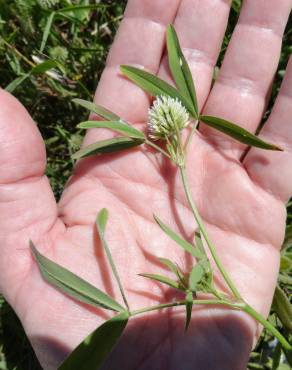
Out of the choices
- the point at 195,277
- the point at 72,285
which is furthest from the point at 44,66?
the point at 195,277

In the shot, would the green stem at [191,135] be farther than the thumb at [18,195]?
Yes

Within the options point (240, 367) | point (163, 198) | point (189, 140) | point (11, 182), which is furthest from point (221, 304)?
point (11, 182)

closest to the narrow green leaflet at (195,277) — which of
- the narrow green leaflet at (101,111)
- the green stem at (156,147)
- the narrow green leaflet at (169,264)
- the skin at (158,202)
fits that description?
the narrow green leaflet at (169,264)

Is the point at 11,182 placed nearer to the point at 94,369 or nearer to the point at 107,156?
the point at 107,156

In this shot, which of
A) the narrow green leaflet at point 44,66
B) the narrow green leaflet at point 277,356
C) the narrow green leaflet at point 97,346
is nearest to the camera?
the narrow green leaflet at point 97,346

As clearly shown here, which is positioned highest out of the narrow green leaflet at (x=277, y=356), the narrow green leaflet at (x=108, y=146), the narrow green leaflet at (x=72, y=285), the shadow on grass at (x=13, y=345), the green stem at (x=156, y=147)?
the green stem at (x=156, y=147)

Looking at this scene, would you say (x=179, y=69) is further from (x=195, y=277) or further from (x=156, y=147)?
(x=195, y=277)

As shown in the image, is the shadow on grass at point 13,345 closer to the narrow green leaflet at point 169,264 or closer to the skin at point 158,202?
the skin at point 158,202
